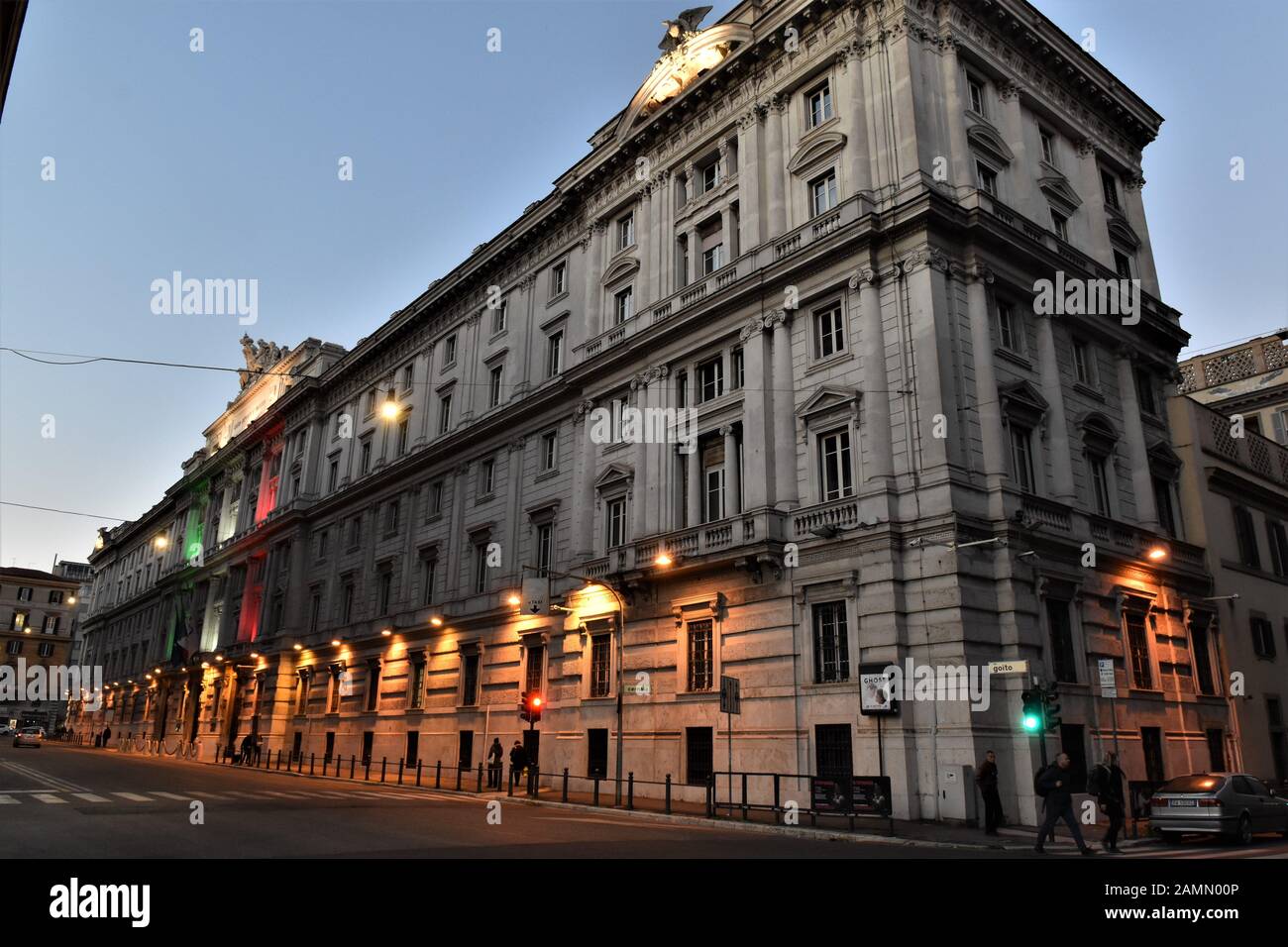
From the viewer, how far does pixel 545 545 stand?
123 feet

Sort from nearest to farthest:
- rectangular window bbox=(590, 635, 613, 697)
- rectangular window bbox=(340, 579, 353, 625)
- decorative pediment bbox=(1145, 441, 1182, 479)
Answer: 1. decorative pediment bbox=(1145, 441, 1182, 479)
2. rectangular window bbox=(590, 635, 613, 697)
3. rectangular window bbox=(340, 579, 353, 625)

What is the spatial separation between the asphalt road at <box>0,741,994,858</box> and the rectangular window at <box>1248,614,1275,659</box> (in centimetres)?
2261

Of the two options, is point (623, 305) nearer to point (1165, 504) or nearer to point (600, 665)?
point (600, 665)

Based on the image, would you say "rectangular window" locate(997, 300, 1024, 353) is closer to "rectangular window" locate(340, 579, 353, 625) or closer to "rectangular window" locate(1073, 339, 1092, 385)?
"rectangular window" locate(1073, 339, 1092, 385)

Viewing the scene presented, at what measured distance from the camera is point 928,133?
27.5m

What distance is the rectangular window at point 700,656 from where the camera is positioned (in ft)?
91.7

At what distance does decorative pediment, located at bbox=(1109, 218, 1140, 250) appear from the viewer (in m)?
33.5

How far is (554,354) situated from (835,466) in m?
18.1

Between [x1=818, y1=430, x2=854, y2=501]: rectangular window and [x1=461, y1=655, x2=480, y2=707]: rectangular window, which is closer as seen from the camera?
[x1=818, y1=430, x2=854, y2=501]: rectangular window

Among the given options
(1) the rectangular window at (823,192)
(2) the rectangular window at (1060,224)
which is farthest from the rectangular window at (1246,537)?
(1) the rectangular window at (823,192)

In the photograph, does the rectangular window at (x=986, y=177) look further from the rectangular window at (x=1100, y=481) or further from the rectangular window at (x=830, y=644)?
the rectangular window at (x=830, y=644)

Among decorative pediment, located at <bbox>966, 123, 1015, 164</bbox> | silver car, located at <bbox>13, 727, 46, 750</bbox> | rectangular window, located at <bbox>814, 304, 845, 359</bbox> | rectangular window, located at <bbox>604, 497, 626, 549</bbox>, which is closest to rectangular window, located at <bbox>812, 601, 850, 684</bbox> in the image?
rectangular window, located at <bbox>814, 304, 845, 359</bbox>

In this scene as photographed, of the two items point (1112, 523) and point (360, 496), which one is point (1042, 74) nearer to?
point (1112, 523)
